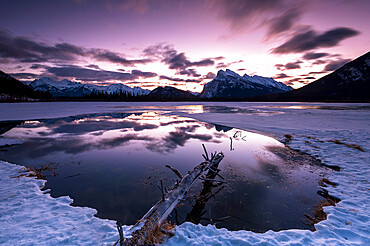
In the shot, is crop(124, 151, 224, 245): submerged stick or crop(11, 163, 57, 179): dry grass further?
crop(11, 163, 57, 179): dry grass

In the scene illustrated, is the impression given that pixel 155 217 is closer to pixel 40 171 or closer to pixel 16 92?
pixel 40 171

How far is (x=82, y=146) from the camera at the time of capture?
48.2 ft

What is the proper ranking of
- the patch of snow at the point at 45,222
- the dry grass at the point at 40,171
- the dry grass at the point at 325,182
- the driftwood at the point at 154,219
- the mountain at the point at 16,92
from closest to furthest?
the driftwood at the point at 154,219
the patch of snow at the point at 45,222
the dry grass at the point at 325,182
the dry grass at the point at 40,171
the mountain at the point at 16,92

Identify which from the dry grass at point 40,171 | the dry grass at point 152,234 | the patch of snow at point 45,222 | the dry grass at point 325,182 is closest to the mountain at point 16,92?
the dry grass at point 40,171

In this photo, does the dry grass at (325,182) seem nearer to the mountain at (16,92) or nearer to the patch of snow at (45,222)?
the patch of snow at (45,222)

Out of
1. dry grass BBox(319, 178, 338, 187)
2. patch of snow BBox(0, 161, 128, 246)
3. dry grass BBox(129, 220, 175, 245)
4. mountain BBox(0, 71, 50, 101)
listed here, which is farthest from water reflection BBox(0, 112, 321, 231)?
mountain BBox(0, 71, 50, 101)

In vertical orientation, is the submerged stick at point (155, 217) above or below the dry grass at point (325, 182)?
above

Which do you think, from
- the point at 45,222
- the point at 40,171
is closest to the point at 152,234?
the point at 45,222

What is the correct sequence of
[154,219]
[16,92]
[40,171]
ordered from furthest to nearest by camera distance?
[16,92] < [40,171] < [154,219]

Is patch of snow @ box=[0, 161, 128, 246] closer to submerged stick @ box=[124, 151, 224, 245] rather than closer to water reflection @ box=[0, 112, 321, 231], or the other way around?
water reflection @ box=[0, 112, 321, 231]

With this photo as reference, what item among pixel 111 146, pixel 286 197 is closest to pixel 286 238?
pixel 286 197

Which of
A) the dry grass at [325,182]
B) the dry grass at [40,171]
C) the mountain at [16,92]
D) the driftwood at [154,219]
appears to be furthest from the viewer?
the mountain at [16,92]

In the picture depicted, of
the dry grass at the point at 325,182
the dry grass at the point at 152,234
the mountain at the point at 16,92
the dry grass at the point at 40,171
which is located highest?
the mountain at the point at 16,92

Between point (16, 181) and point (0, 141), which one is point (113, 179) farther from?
point (0, 141)
